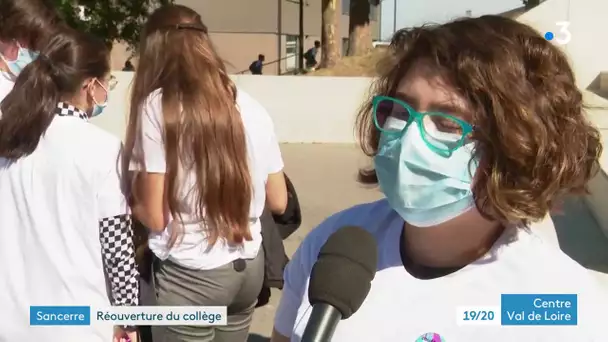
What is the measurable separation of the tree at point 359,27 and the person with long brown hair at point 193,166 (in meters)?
15.3

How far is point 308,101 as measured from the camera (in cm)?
1220

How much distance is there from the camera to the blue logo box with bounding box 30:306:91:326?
2285mm

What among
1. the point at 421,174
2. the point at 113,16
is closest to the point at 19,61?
the point at 421,174

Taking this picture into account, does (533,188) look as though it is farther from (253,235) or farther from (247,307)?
(247,307)

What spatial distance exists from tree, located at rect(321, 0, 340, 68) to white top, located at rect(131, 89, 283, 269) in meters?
13.7

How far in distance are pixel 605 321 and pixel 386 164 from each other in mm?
540

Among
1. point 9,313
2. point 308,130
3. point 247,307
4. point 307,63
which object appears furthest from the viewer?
point 307,63

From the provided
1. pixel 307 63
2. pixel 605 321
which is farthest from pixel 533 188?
pixel 307 63

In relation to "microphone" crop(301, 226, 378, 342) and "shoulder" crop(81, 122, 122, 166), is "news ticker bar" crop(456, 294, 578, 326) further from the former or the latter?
"shoulder" crop(81, 122, 122, 166)

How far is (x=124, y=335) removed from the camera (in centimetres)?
256

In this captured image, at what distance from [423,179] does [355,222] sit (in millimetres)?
186
